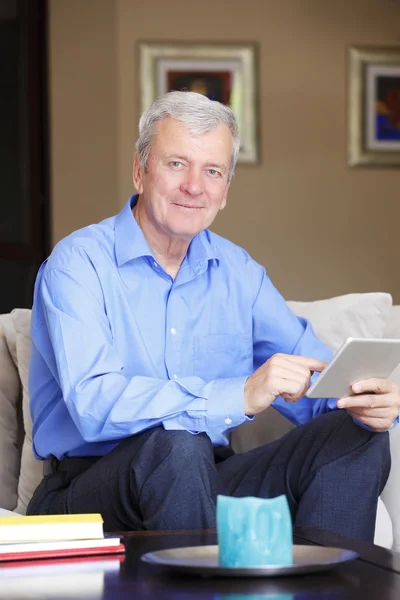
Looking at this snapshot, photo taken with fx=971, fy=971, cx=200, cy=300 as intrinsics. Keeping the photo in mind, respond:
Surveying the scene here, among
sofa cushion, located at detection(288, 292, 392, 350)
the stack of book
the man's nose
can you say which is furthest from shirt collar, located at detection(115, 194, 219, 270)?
the stack of book

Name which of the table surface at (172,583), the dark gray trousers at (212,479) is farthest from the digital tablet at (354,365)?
the table surface at (172,583)

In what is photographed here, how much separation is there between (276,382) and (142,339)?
397mm

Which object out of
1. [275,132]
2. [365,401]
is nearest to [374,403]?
[365,401]

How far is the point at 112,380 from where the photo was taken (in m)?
1.70

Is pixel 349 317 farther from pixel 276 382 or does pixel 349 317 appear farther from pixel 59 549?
pixel 59 549

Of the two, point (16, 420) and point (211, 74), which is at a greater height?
point (211, 74)

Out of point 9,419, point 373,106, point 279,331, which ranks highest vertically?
point 373,106

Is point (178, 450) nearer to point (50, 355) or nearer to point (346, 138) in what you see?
point (50, 355)

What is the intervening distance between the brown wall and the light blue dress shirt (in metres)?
2.62

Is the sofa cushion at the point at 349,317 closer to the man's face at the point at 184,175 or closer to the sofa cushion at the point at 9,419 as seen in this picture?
the man's face at the point at 184,175

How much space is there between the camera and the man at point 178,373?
1624 mm

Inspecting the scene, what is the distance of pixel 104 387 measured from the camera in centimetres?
169

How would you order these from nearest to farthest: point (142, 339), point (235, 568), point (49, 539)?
point (235, 568), point (49, 539), point (142, 339)

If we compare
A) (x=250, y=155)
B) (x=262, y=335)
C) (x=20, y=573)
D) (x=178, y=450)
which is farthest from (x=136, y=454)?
(x=250, y=155)
